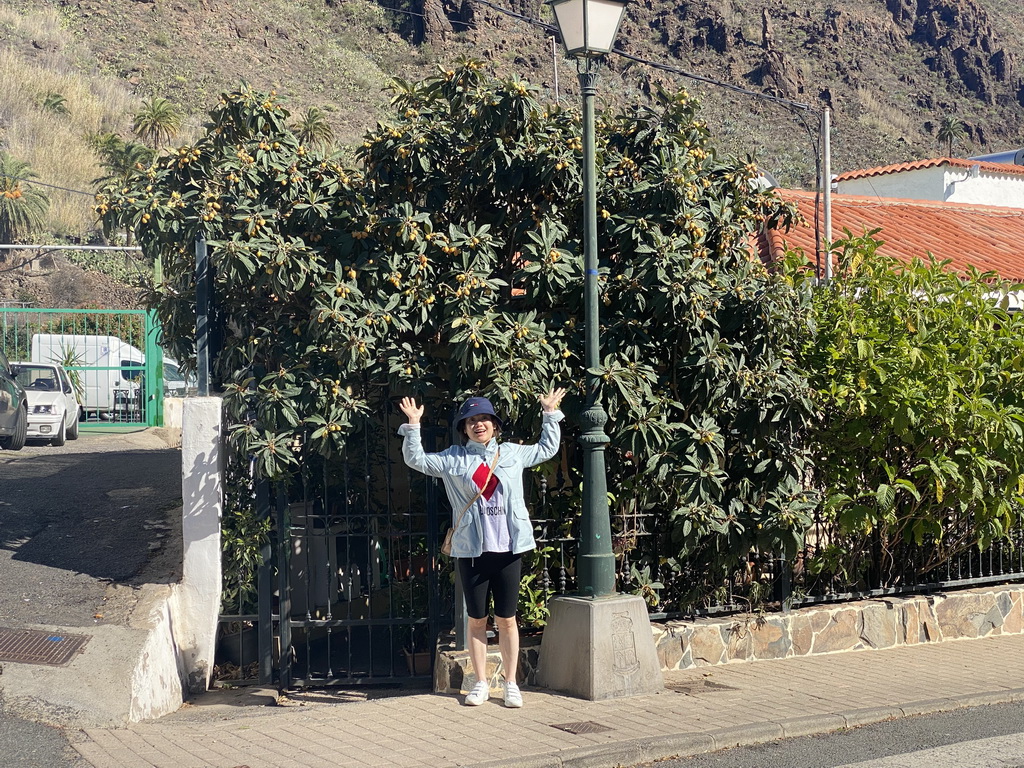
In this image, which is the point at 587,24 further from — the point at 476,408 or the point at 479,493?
the point at 479,493

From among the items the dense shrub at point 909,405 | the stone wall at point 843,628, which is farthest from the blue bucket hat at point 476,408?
the dense shrub at point 909,405

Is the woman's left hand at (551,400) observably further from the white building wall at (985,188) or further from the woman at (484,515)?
the white building wall at (985,188)

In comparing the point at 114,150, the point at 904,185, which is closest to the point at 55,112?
the point at 114,150

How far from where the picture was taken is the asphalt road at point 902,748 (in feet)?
18.4

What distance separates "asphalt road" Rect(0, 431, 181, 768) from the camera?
5637 millimetres

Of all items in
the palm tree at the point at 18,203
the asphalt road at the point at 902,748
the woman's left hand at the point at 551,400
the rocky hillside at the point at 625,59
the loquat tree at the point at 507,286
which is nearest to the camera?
the asphalt road at the point at 902,748

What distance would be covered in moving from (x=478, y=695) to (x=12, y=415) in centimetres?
1086

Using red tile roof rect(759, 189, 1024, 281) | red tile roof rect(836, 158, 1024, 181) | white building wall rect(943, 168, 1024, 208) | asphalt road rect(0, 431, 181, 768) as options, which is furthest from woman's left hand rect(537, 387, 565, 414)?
white building wall rect(943, 168, 1024, 208)

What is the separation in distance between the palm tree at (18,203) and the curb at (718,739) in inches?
1549

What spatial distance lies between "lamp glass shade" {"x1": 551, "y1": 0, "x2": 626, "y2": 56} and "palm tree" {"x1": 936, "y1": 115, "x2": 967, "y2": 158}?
2649 inches

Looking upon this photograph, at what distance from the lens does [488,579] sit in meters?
6.46

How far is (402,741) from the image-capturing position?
575 centimetres

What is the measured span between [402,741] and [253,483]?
Answer: 2.83 m

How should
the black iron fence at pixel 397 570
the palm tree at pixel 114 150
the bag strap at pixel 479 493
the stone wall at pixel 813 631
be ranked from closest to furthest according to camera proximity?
1. the bag strap at pixel 479 493
2. the stone wall at pixel 813 631
3. the black iron fence at pixel 397 570
4. the palm tree at pixel 114 150
